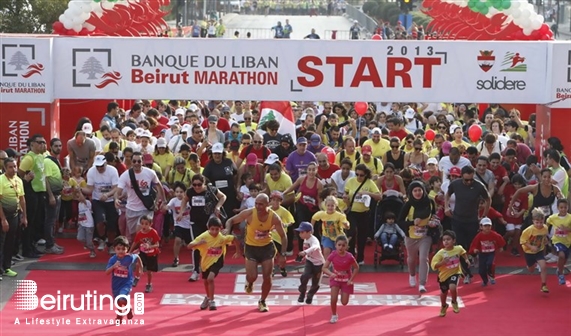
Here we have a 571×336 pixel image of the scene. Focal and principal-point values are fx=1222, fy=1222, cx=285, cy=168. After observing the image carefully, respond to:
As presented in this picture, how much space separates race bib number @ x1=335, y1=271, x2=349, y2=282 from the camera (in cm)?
1493

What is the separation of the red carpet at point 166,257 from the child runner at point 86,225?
190 mm

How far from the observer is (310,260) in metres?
15.6

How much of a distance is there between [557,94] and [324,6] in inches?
2959

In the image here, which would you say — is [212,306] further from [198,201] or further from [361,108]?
[361,108]

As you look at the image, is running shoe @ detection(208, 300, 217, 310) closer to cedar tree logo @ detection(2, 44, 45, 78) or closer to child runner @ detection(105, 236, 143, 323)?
child runner @ detection(105, 236, 143, 323)

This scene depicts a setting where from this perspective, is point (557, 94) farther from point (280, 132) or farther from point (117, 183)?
point (117, 183)

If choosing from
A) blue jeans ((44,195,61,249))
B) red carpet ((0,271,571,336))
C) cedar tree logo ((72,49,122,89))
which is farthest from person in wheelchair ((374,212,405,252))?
cedar tree logo ((72,49,122,89))

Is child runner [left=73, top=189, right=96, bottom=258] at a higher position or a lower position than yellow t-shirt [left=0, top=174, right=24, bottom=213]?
lower

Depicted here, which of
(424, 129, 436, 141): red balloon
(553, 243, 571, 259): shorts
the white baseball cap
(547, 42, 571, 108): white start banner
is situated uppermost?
(547, 42, 571, 108): white start banner

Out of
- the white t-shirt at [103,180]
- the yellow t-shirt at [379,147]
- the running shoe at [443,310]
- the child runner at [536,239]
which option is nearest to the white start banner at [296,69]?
the yellow t-shirt at [379,147]

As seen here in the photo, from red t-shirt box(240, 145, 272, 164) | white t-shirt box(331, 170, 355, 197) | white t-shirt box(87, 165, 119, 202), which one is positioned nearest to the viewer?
white t-shirt box(331, 170, 355, 197)

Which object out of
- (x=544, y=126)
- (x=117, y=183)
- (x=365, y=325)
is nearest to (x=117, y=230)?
(x=117, y=183)

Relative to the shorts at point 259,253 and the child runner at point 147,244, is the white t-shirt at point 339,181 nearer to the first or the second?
the shorts at point 259,253

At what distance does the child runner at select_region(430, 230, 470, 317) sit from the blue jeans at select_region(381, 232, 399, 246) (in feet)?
7.90
